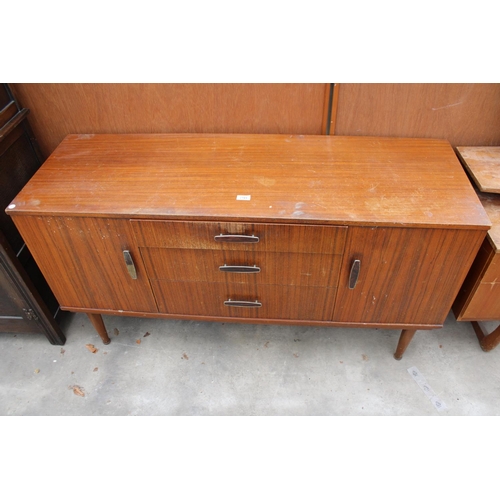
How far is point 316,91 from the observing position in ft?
4.54

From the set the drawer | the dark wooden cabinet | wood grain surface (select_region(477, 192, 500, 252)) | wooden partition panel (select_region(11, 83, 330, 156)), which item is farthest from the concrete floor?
wooden partition panel (select_region(11, 83, 330, 156))

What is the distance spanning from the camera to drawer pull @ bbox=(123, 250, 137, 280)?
4.03 ft

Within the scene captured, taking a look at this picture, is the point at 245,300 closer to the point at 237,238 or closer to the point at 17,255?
the point at 237,238

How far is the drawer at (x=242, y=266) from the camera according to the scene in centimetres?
120

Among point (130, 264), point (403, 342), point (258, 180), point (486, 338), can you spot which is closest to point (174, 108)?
point (258, 180)

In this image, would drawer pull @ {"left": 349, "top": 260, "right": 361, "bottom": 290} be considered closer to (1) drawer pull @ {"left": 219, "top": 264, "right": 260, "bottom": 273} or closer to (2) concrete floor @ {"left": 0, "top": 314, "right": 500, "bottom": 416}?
(1) drawer pull @ {"left": 219, "top": 264, "right": 260, "bottom": 273}

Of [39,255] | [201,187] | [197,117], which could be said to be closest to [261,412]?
[201,187]

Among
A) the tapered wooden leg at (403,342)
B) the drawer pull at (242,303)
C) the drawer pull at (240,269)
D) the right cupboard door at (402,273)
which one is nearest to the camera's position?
the right cupboard door at (402,273)

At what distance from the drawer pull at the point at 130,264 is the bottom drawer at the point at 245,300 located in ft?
0.23

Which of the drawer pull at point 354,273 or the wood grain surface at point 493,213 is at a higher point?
the wood grain surface at point 493,213

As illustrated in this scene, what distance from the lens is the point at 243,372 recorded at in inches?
62.1

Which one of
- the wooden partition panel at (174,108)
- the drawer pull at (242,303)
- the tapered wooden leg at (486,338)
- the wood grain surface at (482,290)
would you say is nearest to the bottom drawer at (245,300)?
the drawer pull at (242,303)

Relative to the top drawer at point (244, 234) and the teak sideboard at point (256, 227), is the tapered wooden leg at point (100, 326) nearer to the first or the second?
the teak sideboard at point (256, 227)

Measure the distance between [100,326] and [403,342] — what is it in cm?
121
